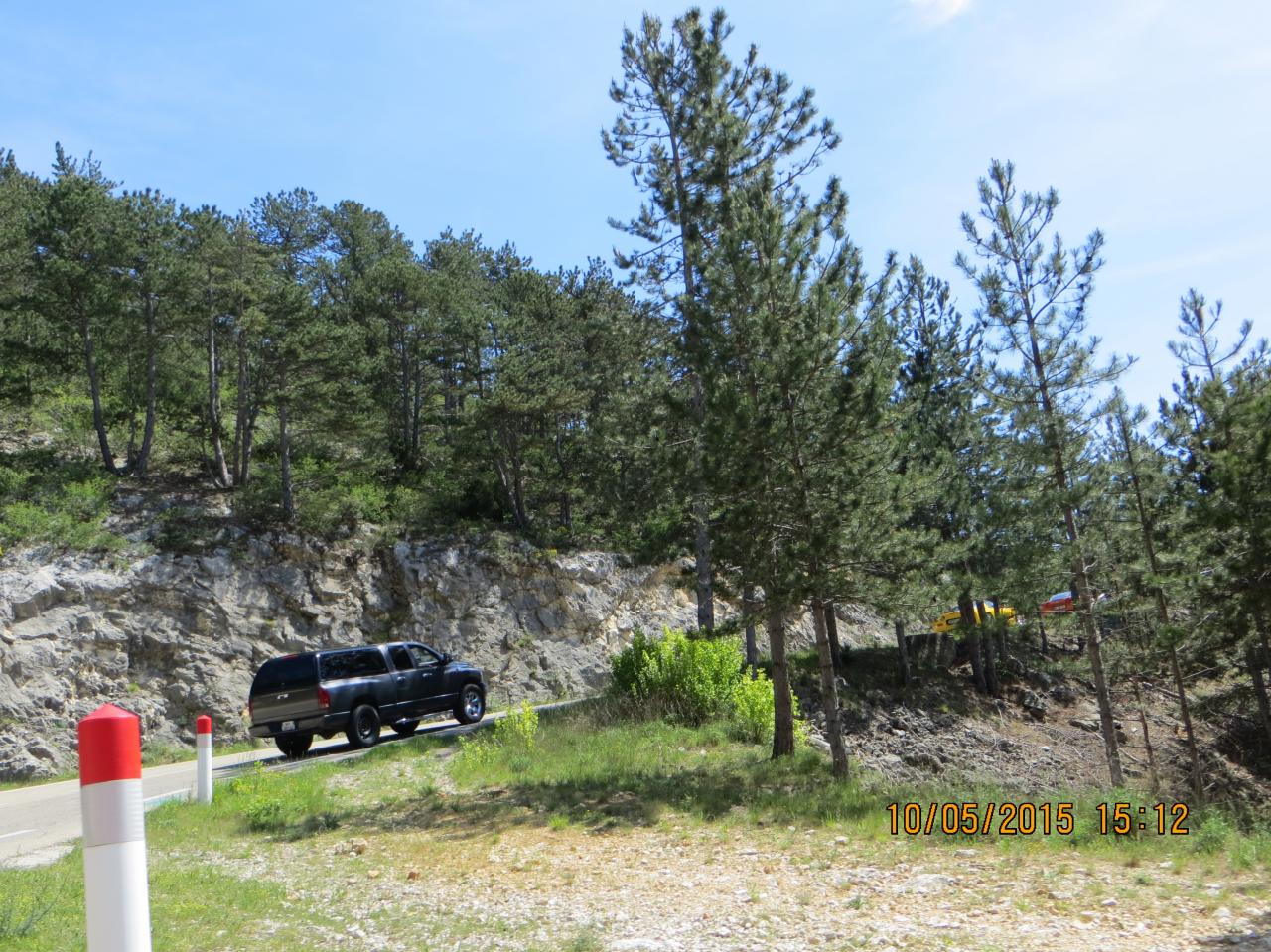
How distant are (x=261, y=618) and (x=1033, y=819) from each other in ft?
71.5

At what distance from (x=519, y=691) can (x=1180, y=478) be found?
18.7 m

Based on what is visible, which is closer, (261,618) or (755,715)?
(755,715)

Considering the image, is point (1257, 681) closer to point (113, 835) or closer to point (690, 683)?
point (690, 683)

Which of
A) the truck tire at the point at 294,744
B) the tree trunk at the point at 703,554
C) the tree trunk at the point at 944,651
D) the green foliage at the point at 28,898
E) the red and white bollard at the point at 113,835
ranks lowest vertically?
the tree trunk at the point at 944,651

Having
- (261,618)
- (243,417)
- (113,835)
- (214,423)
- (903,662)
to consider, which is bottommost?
(903,662)

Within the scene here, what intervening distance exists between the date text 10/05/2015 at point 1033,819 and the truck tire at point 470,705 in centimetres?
1212

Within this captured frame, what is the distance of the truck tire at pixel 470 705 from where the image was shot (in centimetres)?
2064

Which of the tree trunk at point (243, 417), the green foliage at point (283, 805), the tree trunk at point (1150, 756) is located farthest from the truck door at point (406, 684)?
the tree trunk at point (243, 417)

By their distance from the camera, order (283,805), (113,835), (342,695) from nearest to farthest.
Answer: (113,835), (283,805), (342,695)

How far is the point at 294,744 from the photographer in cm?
1767

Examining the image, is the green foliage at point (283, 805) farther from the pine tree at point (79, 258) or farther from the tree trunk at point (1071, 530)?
the pine tree at point (79, 258)

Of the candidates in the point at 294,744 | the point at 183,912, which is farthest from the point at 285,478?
the point at 183,912

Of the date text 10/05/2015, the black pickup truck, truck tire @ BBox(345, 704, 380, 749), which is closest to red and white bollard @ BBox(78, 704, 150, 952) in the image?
the date text 10/05/2015

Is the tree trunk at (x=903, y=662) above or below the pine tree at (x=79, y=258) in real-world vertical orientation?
below
